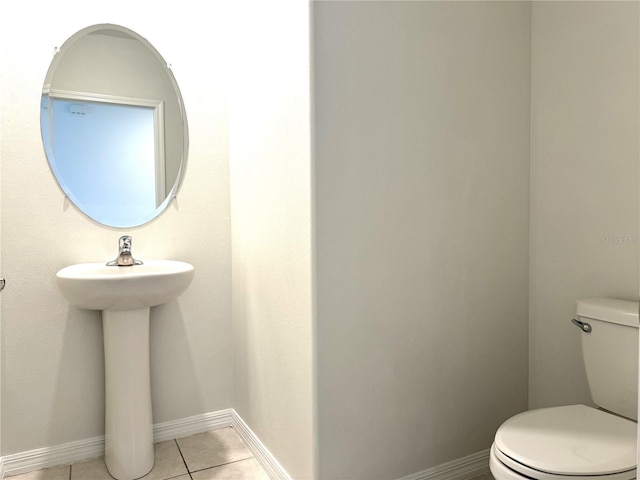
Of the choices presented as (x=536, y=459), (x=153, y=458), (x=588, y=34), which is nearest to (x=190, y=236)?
(x=153, y=458)

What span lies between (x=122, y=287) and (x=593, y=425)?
157 cm

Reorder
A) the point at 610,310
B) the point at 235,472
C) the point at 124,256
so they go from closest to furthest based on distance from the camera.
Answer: the point at 610,310
the point at 235,472
the point at 124,256

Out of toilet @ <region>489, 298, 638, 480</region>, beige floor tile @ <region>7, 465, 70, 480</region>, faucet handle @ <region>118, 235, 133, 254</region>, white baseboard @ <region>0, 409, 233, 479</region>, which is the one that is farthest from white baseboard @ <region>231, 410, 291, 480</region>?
faucet handle @ <region>118, 235, 133, 254</region>

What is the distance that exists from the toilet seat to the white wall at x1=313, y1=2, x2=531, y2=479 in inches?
15.3

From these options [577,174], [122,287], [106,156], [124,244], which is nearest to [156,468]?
[122,287]

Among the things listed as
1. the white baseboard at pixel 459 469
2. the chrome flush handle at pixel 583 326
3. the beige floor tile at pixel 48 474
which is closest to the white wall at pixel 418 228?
the white baseboard at pixel 459 469

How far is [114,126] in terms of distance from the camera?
7.00ft

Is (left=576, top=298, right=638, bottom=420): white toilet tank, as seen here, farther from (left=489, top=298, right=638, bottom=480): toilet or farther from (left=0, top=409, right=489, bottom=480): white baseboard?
(left=0, top=409, right=489, bottom=480): white baseboard

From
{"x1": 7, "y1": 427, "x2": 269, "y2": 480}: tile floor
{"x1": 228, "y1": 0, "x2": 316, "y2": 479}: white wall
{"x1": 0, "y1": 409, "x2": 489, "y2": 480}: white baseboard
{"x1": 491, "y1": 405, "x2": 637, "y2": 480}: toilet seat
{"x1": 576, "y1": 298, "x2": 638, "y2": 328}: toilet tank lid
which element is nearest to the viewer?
{"x1": 491, "y1": 405, "x2": 637, "y2": 480}: toilet seat

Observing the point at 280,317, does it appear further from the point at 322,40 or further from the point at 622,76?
the point at 622,76

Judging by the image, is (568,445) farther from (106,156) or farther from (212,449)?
(106,156)

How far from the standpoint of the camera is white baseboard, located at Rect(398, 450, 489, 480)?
179cm

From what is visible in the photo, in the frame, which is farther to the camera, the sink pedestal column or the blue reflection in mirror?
the blue reflection in mirror

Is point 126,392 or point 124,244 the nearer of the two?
point 126,392
